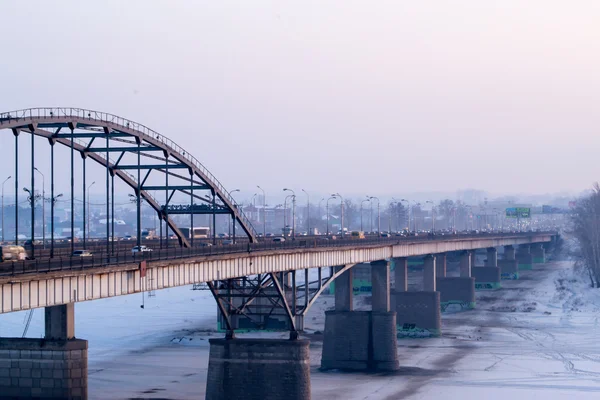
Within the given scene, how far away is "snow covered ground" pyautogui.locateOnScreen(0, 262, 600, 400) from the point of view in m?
64.9

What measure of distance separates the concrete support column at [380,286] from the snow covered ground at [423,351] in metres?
4.34

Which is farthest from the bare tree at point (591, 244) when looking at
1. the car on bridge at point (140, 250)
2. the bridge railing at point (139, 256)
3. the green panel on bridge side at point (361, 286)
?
the car on bridge at point (140, 250)

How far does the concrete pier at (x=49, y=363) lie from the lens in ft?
163

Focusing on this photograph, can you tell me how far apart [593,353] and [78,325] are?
4767cm

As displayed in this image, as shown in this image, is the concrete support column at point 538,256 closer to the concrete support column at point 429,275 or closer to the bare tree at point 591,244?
the bare tree at point 591,244

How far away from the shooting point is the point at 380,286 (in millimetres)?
83500

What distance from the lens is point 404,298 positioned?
9519 cm

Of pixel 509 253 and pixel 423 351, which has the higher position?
pixel 509 253

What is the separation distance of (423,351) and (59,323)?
132 feet

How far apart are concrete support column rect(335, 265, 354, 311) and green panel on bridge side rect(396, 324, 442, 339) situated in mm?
15012

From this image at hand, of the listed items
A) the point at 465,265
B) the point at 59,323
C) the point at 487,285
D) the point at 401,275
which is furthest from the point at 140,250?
the point at 487,285

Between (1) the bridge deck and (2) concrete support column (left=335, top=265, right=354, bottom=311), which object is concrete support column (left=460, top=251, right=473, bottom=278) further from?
(2) concrete support column (left=335, top=265, right=354, bottom=311)

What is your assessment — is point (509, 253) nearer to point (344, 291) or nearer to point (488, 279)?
point (488, 279)

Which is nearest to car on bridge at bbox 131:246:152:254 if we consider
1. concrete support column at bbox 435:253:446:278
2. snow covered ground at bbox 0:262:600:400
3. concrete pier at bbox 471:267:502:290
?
snow covered ground at bbox 0:262:600:400
